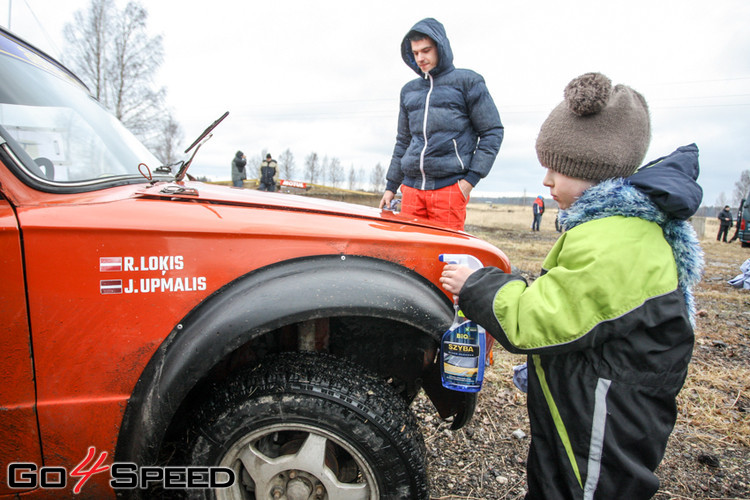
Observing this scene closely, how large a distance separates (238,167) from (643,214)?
14.8 meters

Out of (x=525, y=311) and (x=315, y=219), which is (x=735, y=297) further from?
(x=315, y=219)

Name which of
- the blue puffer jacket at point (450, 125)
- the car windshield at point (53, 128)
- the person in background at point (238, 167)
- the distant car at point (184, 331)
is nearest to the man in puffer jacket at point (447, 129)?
the blue puffer jacket at point (450, 125)

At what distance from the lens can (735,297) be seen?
19.2 ft

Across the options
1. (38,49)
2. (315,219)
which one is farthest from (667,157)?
(38,49)

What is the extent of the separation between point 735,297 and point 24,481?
311 inches

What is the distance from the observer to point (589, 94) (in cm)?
134

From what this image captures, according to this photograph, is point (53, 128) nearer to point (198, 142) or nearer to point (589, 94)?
point (198, 142)

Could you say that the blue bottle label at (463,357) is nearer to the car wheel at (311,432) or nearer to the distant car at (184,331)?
the distant car at (184,331)

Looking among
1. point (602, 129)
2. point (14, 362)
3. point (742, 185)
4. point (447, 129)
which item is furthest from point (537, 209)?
point (742, 185)

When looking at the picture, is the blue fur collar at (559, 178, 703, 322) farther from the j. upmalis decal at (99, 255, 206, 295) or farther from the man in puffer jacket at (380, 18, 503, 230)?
the man in puffer jacket at (380, 18, 503, 230)

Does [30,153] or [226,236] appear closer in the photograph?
[226,236]

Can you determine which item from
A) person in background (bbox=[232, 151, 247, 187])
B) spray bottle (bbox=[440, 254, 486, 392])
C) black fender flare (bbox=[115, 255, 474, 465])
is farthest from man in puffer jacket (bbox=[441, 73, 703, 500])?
person in background (bbox=[232, 151, 247, 187])

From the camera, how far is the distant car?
4.11 ft

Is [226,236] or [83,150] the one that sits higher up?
[83,150]
